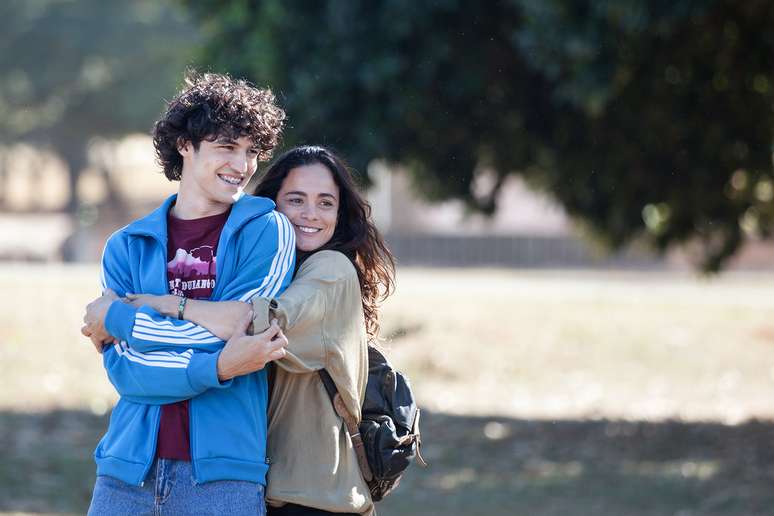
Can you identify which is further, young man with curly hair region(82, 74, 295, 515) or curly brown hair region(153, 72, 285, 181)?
curly brown hair region(153, 72, 285, 181)

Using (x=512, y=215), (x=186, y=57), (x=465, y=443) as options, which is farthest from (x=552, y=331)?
(x=512, y=215)

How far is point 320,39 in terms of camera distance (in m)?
9.09

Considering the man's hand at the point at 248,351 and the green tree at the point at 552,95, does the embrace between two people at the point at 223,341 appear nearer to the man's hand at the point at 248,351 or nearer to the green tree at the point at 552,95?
the man's hand at the point at 248,351

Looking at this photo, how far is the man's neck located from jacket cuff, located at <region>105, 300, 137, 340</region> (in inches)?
12.7

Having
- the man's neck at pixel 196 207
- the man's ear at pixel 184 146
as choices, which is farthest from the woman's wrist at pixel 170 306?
the man's ear at pixel 184 146

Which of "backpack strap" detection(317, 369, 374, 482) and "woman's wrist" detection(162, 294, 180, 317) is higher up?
"woman's wrist" detection(162, 294, 180, 317)

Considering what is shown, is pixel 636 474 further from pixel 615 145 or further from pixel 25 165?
pixel 25 165

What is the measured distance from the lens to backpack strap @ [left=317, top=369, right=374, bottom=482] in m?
3.30

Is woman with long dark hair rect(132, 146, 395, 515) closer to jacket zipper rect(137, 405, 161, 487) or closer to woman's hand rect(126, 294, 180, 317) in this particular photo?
woman's hand rect(126, 294, 180, 317)

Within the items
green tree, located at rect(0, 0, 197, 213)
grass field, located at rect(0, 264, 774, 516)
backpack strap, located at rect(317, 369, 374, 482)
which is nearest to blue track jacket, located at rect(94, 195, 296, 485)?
backpack strap, located at rect(317, 369, 374, 482)

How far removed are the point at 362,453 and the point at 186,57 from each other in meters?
7.90

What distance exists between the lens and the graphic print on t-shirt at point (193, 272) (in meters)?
3.28

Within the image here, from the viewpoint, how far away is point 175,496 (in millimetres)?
3088

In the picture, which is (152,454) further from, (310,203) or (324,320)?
(310,203)
